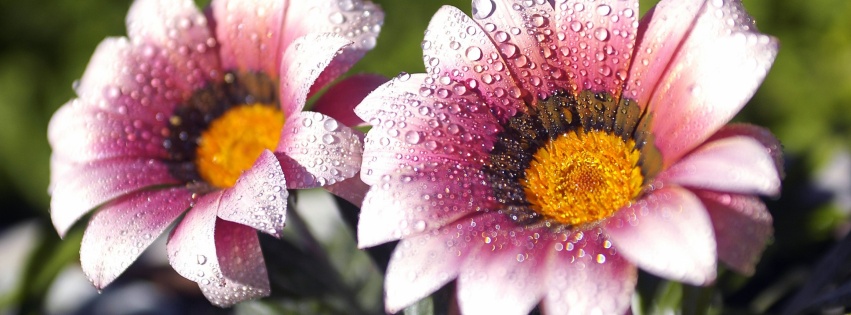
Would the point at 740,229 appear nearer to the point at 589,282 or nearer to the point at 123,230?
the point at 589,282

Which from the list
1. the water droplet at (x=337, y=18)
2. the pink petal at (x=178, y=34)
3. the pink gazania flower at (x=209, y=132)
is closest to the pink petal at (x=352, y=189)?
the pink gazania flower at (x=209, y=132)

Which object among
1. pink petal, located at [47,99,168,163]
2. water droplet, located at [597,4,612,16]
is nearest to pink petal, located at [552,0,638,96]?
water droplet, located at [597,4,612,16]

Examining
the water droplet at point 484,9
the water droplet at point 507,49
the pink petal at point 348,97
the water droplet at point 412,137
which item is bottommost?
the pink petal at point 348,97

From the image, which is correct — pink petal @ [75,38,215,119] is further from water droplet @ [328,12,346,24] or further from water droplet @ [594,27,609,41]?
water droplet @ [594,27,609,41]

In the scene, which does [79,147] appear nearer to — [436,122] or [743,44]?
[436,122]

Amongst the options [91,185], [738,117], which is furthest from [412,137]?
[738,117]

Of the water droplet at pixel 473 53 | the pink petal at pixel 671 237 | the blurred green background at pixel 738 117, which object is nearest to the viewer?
the pink petal at pixel 671 237

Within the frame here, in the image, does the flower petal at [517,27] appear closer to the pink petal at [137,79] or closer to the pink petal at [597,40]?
the pink petal at [597,40]
